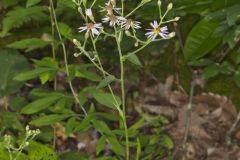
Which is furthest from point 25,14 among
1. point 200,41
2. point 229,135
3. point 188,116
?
point 229,135

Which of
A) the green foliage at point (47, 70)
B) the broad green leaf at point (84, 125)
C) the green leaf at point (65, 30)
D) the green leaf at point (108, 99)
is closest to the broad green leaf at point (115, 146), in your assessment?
the broad green leaf at point (84, 125)

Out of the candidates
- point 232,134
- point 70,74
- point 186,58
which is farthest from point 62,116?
point 232,134

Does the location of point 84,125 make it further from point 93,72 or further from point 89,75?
point 93,72

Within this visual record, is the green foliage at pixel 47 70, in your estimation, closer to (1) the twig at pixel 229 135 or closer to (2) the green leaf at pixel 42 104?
(2) the green leaf at pixel 42 104

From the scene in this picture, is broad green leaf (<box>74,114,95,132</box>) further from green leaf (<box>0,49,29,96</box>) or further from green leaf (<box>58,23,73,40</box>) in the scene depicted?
green leaf (<box>0,49,29,96</box>)

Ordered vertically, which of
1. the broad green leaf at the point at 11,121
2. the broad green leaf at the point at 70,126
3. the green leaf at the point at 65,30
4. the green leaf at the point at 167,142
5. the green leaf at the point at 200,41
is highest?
the green leaf at the point at 65,30

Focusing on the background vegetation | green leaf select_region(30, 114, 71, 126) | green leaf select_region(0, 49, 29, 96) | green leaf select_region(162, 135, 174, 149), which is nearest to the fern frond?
the background vegetation

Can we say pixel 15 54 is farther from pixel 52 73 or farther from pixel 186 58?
pixel 186 58
